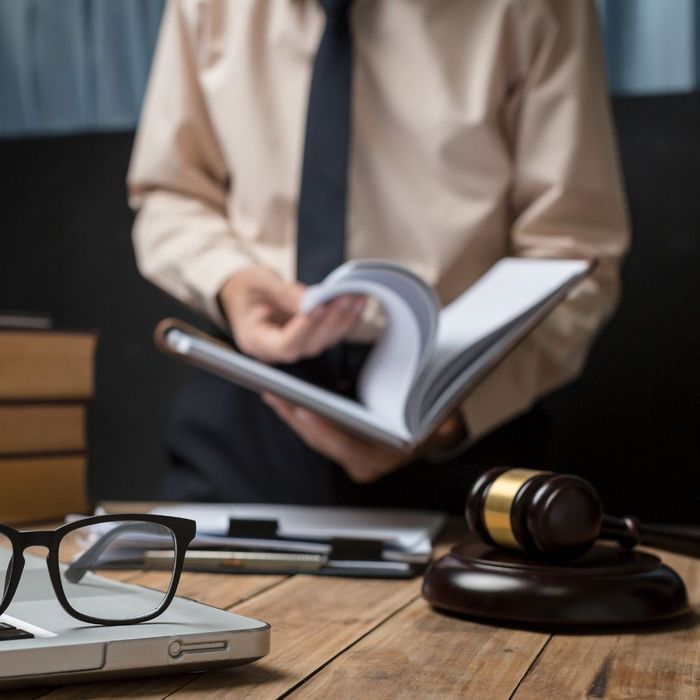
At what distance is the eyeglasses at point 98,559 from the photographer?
0.49 m

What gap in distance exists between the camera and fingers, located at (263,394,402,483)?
120 centimetres

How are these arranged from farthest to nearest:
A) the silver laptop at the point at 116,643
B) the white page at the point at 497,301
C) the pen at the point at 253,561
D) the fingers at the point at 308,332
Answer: the fingers at the point at 308,332
the white page at the point at 497,301
the pen at the point at 253,561
the silver laptop at the point at 116,643

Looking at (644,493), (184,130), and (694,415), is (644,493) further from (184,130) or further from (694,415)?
(184,130)

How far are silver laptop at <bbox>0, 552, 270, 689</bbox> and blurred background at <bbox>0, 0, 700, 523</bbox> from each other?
1319 mm

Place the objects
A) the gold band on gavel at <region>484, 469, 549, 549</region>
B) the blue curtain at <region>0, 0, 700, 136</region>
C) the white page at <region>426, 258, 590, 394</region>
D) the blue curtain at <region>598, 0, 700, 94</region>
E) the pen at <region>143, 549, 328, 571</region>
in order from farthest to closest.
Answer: the blue curtain at <region>0, 0, 700, 136</region>
the blue curtain at <region>598, 0, 700, 94</region>
the white page at <region>426, 258, 590, 394</region>
the pen at <region>143, 549, 328, 571</region>
the gold band on gavel at <region>484, 469, 549, 549</region>

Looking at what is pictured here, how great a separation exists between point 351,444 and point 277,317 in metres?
0.21

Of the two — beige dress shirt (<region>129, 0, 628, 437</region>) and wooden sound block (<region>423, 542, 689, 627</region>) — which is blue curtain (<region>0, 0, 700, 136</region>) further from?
wooden sound block (<region>423, 542, 689, 627</region>)

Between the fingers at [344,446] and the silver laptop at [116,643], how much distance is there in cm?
64

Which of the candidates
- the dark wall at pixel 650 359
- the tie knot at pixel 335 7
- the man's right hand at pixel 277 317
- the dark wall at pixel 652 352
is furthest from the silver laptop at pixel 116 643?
the dark wall at pixel 652 352

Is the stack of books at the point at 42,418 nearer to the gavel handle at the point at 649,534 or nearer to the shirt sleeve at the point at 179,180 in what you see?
the shirt sleeve at the point at 179,180

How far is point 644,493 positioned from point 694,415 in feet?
0.51

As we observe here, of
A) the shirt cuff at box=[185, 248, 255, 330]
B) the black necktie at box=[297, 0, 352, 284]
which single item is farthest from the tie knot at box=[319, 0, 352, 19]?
the shirt cuff at box=[185, 248, 255, 330]

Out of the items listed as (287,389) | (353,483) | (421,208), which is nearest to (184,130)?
(421,208)

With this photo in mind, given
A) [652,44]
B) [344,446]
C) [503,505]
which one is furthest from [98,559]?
[652,44]
